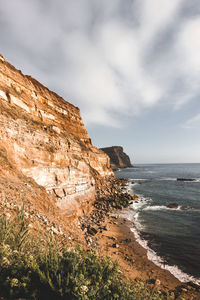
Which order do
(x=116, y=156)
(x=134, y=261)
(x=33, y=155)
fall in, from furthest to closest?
(x=116, y=156), (x=33, y=155), (x=134, y=261)

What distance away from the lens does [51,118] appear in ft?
85.4

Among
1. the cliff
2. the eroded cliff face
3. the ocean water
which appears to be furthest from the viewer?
the cliff

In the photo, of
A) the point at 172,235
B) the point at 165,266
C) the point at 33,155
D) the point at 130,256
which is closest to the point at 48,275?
the point at 130,256

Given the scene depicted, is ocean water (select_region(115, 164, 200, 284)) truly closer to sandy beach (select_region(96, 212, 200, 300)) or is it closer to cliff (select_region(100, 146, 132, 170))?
sandy beach (select_region(96, 212, 200, 300))

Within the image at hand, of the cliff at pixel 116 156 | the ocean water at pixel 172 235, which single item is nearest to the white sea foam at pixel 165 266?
the ocean water at pixel 172 235

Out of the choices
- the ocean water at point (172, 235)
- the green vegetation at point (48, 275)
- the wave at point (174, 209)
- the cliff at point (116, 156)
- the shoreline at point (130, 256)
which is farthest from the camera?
the cliff at point (116, 156)

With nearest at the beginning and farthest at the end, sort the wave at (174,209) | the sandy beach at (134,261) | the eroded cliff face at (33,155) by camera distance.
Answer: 1. the sandy beach at (134,261)
2. the eroded cliff face at (33,155)
3. the wave at (174,209)

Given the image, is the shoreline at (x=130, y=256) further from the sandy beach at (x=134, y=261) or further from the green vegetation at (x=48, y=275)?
the green vegetation at (x=48, y=275)

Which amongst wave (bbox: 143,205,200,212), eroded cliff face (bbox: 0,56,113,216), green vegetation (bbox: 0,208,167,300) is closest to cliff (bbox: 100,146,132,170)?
wave (bbox: 143,205,200,212)

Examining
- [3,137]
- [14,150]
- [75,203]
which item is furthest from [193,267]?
[3,137]

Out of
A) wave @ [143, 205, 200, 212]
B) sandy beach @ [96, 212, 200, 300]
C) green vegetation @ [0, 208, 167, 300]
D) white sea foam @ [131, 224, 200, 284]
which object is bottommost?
wave @ [143, 205, 200, 212]

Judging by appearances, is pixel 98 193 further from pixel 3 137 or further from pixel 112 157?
pixel 112 157

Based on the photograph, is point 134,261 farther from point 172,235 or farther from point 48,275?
point 48,275

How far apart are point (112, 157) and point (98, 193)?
12046 cm
